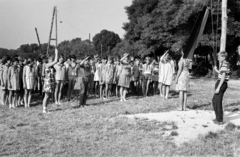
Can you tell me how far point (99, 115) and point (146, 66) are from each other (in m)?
5.69

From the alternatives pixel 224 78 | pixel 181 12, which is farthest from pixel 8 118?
pixel 181 12

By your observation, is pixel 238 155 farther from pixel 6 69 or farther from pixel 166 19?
pixel 166 19

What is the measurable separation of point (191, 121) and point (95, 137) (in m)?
2.75

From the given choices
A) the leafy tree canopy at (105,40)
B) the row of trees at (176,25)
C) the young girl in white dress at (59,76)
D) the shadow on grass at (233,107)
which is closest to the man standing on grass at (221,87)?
the shadow on grass at (233,107)

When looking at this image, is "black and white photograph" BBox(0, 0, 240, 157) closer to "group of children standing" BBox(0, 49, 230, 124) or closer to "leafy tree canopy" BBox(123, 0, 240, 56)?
"group of children standing" BBox(0, 49, 230, 124)

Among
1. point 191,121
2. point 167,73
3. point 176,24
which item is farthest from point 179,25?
point 191,121

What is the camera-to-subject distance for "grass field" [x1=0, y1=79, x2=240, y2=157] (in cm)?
554

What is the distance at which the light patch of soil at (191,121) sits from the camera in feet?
21.1

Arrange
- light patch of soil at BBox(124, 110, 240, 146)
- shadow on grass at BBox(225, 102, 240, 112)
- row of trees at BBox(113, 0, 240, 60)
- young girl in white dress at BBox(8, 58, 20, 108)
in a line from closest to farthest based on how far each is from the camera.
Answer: light patch of soil at BBox(124, 110, 240, 146), shadow on grass at BBox(225, 102, 240, 112), young girl in white dress at BBox(8, 58, 20, 108), row of trees at BBox(113, 0, 240, 60)

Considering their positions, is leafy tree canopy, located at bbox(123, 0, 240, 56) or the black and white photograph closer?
the black and white photograph

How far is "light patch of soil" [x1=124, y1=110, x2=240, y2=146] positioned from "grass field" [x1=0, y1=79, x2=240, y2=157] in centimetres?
23

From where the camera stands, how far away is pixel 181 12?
2455cm

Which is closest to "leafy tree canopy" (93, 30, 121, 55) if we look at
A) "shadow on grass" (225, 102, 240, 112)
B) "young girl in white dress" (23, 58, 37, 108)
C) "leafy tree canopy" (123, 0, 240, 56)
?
"leafy tree canopy" (123, 0, 240, 56)

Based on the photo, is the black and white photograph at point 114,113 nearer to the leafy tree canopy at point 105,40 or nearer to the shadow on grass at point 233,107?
the shadow on grass at point 233,107
